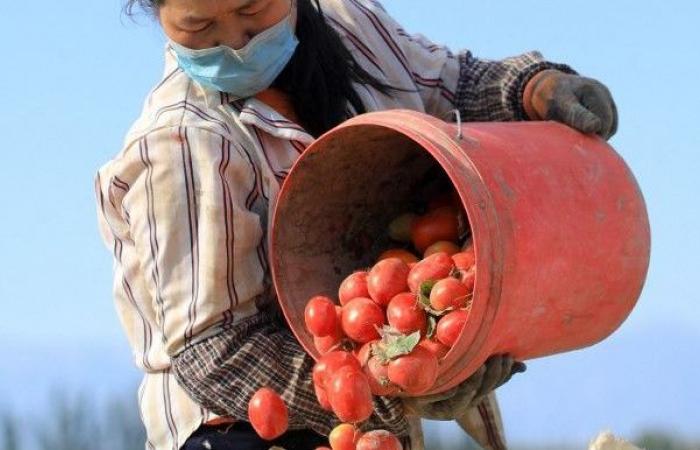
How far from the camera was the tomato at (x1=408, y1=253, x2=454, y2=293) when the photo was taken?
11.3 ft

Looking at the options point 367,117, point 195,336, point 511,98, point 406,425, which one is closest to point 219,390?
point 195,336

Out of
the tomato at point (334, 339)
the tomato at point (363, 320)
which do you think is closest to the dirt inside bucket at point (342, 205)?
the tomato at point (334, 339)

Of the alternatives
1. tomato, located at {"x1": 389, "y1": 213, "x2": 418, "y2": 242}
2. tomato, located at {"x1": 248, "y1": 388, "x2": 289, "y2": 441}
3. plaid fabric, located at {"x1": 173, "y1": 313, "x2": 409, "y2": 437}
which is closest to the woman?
plaid fabric, located at {"x1": 173, "y1": 313, "x2": 409, "y2": 437}

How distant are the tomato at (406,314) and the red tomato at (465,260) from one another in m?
0.11

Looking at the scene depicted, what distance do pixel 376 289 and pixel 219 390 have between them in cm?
44

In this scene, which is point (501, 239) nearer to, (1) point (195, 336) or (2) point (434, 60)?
(1) point (195, 336)

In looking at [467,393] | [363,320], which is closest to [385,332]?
[363,320]

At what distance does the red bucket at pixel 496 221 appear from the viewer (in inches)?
134

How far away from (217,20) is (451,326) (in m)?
0.89

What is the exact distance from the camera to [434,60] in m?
4.32

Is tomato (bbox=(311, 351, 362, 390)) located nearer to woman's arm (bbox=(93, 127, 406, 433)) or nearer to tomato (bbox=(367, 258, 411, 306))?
tomato (bbox=(367, 258, 411, 306))

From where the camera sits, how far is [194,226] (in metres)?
3.73

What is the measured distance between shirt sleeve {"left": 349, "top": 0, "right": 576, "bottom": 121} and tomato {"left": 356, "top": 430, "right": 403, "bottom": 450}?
1030 millimetres

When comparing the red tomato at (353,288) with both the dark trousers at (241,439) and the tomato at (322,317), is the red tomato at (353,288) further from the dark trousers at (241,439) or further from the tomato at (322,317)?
the dark trousers at (241,439)
